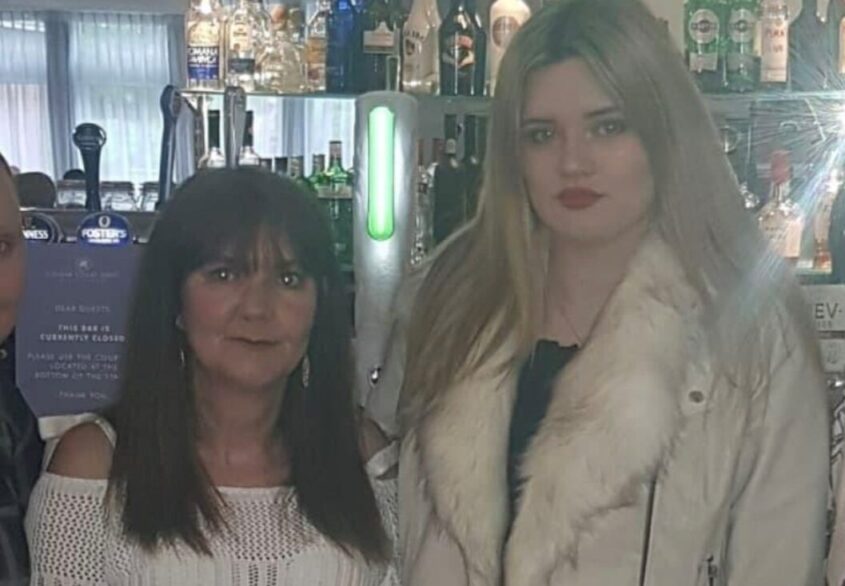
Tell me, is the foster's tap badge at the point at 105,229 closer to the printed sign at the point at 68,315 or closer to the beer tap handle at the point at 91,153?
the printed sign at the point at 68,315

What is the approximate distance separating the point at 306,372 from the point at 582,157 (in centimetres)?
43

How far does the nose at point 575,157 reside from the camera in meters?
1.46

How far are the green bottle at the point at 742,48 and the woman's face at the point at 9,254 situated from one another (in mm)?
1621

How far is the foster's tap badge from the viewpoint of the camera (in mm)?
2350

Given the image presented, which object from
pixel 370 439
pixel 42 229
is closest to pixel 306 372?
pixel 370 439

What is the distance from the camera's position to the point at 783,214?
8.77ft

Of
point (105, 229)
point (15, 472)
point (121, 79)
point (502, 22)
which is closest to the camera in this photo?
point (15, 472)

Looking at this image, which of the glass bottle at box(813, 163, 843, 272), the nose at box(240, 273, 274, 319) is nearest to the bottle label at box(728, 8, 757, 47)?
the glass bottle at box(813, 163, 843, 272)

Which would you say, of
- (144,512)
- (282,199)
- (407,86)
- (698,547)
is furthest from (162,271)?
(407,86)

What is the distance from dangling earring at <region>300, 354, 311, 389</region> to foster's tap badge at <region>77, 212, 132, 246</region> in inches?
34.5

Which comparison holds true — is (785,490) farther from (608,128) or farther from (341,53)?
(341,53)

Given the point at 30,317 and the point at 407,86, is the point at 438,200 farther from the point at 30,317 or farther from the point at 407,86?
the point at 30,317

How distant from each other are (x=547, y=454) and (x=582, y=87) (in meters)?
0.43

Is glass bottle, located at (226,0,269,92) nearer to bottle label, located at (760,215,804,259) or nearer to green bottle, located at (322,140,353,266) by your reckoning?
green bottle, located at (322,140,353,266)
